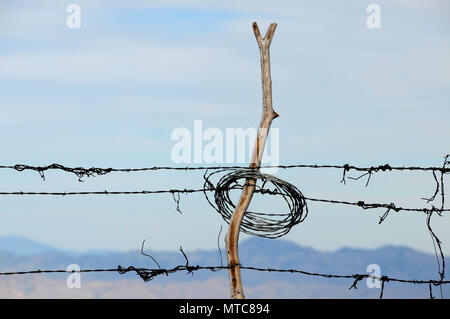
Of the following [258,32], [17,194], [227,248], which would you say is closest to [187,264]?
[227,248]

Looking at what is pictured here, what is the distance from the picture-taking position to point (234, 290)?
6402 mm

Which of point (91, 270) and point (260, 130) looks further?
point (260, 130)

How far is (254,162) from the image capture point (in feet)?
21.6

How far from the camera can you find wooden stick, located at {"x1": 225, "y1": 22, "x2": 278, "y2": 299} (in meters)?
6.43

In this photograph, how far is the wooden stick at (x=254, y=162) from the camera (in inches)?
253

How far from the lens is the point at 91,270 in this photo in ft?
20.3

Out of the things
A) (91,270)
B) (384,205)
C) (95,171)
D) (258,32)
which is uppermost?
(258,32)

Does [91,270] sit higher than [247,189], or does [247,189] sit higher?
[247,189]

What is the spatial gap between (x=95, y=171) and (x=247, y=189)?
5.03 feet
